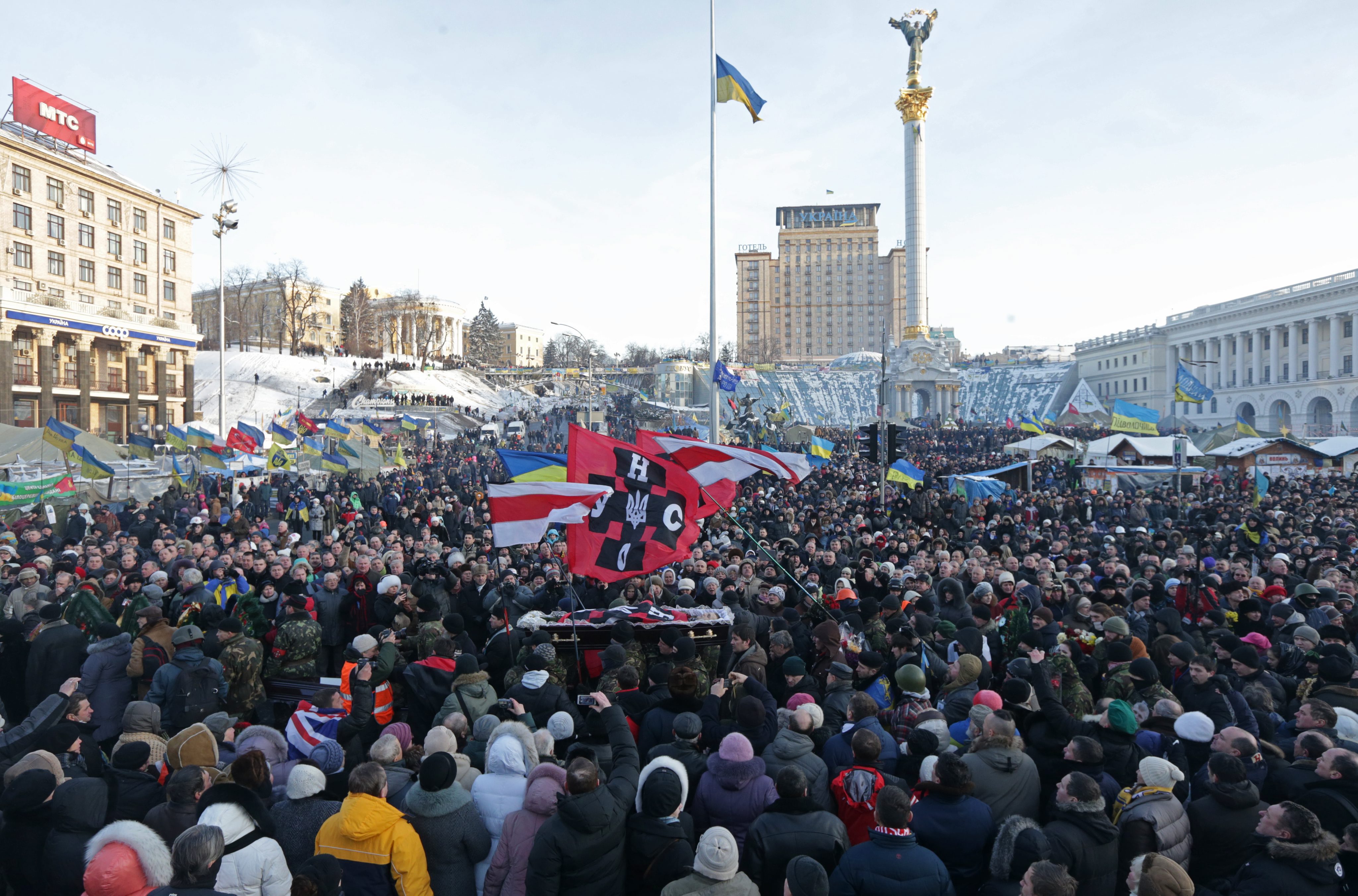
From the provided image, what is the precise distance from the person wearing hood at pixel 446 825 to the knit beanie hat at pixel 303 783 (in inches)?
17.9

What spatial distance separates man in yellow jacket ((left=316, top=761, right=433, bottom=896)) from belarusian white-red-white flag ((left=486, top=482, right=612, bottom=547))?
8.71ft

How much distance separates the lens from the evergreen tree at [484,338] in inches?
3676

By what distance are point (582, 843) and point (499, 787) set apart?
0.68 meters

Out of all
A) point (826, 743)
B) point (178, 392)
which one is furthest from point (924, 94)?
point (826, 743)

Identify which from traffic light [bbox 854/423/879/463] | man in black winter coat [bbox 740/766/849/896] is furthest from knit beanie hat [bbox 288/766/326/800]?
traffic light [bbox 854/423/879/463]

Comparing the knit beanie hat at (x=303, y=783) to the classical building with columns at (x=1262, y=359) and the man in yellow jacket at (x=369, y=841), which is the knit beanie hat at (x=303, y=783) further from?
the classical building with columns at (x=1262, y=359)

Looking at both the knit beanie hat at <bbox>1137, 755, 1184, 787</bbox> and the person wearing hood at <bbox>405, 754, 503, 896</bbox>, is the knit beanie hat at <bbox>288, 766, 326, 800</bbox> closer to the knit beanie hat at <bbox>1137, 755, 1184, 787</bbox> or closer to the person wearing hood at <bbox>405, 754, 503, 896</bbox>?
the person wearing hood at <bbox>405, 754, 503, 896</bbox>

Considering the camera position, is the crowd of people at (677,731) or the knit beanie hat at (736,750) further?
the knit beanie hat at (736,750)

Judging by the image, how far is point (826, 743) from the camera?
448 cm

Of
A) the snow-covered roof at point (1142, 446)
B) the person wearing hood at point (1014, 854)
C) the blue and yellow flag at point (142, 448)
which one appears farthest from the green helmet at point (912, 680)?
the snow-covered roof at point (1142, 446)

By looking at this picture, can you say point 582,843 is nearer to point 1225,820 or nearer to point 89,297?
point 1225,820

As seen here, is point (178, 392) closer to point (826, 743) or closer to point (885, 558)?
point (885, 558)

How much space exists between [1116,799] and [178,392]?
5478 centimetres

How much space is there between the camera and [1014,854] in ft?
11.3
